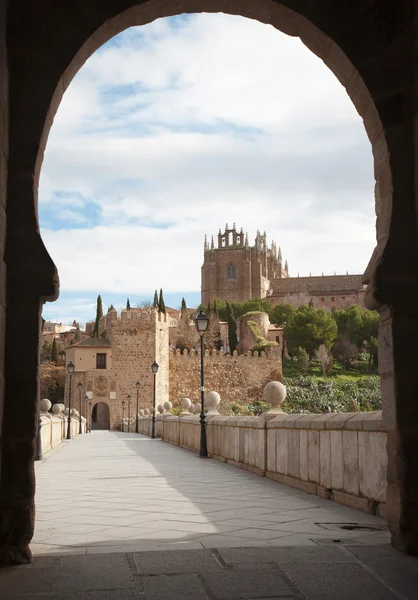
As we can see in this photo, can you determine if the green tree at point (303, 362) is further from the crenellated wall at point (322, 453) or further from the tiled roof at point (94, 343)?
the crenellated wall at point (322, 453)

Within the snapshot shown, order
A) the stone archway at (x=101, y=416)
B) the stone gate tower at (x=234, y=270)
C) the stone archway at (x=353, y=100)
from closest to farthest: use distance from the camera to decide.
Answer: the stone archway at (x=353, y=100) < the stone archway at (x=101, y=416) < the stone gate tower at (x=234, y=270)

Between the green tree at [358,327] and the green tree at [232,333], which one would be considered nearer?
the green tree at [358,327]

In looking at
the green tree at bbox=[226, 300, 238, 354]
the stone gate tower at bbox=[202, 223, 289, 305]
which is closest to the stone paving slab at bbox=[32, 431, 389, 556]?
the green tree at bbox=[226, 300, 238, 354]

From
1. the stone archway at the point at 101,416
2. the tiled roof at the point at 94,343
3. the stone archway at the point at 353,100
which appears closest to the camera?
the stone archway at the point at 353,100

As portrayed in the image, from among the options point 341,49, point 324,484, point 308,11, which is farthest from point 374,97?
point 324,484

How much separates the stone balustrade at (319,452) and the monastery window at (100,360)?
47302mm

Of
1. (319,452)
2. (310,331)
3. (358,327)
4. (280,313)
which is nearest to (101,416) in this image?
(310,331)

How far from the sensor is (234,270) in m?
121

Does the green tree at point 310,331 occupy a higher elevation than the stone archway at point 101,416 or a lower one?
higher

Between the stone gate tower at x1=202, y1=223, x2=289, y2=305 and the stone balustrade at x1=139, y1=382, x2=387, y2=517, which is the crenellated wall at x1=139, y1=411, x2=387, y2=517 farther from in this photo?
the stone gate tower at x1=202, y1=223, x2=289, y2=305

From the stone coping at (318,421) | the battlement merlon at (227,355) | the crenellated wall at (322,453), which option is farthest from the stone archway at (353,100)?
the battlement merlon at (227,355)

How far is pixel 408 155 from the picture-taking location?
4.65m

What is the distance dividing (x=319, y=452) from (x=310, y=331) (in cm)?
7163

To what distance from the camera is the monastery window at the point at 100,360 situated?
2304 inches
